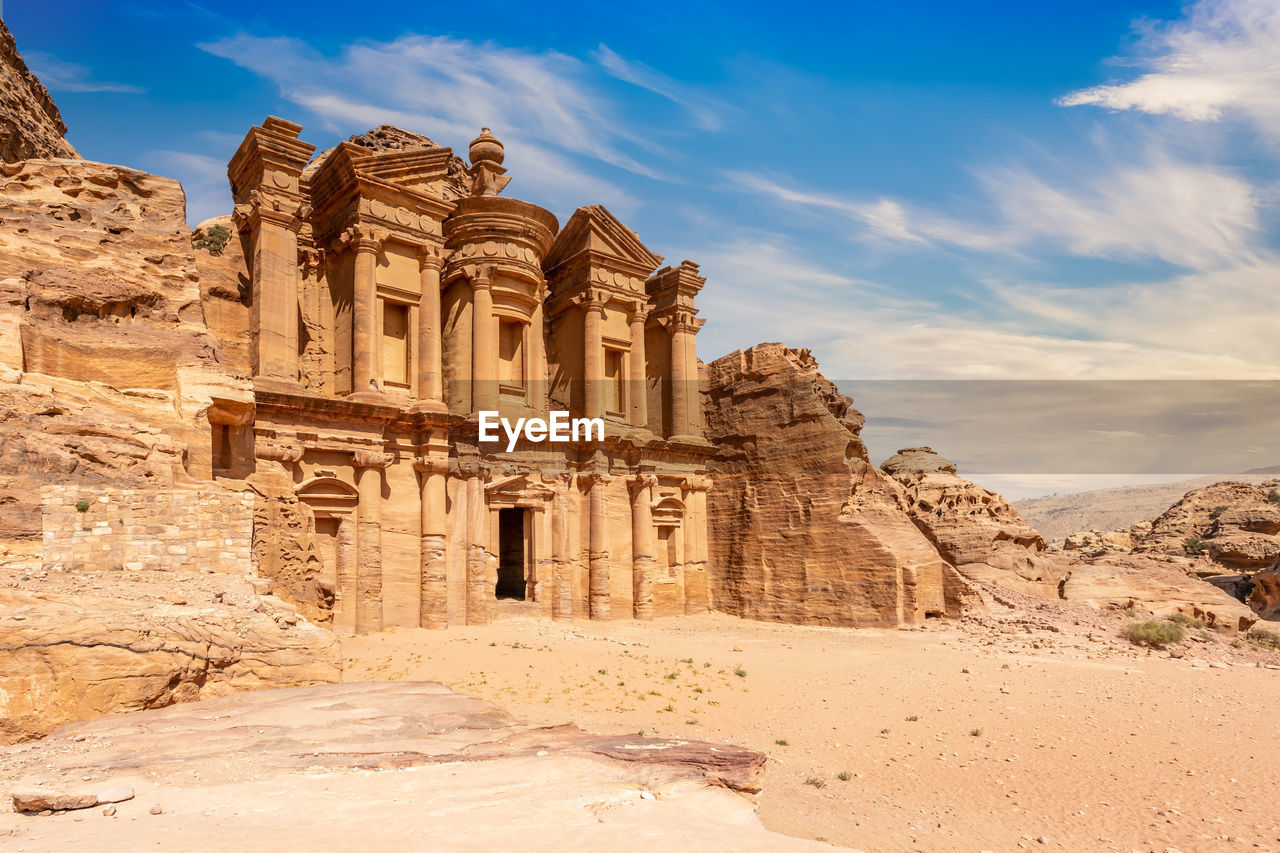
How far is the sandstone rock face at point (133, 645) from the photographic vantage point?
6598mm

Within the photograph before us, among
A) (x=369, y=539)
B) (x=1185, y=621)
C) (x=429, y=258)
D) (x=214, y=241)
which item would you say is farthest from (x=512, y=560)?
(x=1185, y=621)

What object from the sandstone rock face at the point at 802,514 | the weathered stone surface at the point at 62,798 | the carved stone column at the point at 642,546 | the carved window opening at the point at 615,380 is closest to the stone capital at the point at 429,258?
the carved window opening at the point at 615,380

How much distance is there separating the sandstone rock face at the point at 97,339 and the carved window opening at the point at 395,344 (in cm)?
868

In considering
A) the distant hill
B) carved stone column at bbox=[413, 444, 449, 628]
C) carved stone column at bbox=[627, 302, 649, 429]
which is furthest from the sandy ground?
the distant hill

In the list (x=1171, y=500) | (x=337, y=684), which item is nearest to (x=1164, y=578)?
(x=337, y=684)

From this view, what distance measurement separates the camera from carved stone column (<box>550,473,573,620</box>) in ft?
81.1

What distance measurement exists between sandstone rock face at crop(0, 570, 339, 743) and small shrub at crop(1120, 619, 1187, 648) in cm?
1964

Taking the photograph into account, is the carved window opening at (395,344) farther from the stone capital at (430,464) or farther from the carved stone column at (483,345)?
the stone capital at (430,464)

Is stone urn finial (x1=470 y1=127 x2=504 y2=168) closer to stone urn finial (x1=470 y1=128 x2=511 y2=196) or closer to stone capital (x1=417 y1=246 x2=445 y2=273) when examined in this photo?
stone urn finial (x1=470 y1=128 x2=511 y2=196)

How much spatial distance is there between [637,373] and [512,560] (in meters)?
8.10

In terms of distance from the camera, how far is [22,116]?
60.5ft

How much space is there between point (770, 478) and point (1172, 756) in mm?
17215

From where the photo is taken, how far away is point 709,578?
2877cm

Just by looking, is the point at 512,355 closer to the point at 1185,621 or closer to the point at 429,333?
the point at 429,333
